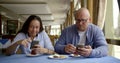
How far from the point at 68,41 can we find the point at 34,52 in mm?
535

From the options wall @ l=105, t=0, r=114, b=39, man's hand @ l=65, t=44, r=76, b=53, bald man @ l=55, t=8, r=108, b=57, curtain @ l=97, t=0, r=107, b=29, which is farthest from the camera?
wall @ l=105, t=0, r=114, b=39

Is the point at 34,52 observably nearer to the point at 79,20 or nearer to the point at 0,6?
the point at 79,20

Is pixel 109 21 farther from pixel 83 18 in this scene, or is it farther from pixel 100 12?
pixel 83 18

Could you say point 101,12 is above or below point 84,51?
above

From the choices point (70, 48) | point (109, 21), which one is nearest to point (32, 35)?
point (70, 48)

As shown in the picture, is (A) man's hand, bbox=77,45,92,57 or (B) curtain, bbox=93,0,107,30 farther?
(B) curtain, bbox=93,0,107,30

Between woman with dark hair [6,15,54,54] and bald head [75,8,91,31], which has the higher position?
bald head [75,8,91,31]

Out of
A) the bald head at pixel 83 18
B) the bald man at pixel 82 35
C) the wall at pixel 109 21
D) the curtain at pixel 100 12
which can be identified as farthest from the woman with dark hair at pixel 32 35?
the wall at pixel 109 21

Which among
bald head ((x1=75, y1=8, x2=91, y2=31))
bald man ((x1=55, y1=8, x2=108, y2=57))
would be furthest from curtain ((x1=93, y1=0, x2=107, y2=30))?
bald head ((x1=75, y1=8, x2=91, y2=31))

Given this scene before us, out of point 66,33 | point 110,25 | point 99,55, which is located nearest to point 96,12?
point 110,25

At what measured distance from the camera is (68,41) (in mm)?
2840

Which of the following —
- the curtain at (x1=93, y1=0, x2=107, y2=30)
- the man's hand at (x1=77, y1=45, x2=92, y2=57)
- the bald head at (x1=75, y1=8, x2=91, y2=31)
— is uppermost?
the curtain at (x1=93, y1=0, x2=107, y2=30)

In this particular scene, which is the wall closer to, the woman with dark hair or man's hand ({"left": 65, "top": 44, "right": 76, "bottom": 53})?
the woman with dark hair

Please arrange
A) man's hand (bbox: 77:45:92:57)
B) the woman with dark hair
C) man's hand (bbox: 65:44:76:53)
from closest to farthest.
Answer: man's hand (bbox: 77:45:92:57), man's hand (bbox: 65:44:76:53), the woman with dark hair
